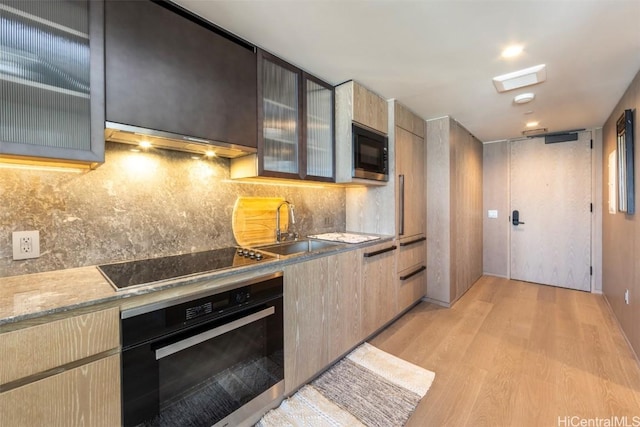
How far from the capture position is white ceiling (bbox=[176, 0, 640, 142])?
4.58ft

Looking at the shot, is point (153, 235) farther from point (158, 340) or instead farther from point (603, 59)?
point (603, 59)

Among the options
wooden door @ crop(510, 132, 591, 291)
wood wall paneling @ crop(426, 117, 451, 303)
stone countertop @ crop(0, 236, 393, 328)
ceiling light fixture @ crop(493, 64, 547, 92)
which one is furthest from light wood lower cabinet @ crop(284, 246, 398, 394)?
wooden door @ crop(510, 132, 591, 291)

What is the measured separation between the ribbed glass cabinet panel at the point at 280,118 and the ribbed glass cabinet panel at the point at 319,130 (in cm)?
16

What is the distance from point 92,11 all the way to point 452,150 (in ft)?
10.7

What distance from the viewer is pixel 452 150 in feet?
10.6

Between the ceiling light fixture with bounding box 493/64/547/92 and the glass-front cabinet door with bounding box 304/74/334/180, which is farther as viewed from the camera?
the glass-front cabinet door with bounding box 304/74/334/180

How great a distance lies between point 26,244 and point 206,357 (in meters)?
0.97

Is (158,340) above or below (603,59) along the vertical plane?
below

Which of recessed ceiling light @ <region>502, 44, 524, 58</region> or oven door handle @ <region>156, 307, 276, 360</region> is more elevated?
recessed ceiling light @ <region>502, 44, 524, 58</region>

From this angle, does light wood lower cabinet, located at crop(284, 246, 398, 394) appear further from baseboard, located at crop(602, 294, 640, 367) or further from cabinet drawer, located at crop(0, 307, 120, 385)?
baseboard, located at crop(602, 294, 640, 367)

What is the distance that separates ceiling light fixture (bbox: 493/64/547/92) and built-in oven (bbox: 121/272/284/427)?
2.30 meters

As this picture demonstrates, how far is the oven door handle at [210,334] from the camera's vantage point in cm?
113

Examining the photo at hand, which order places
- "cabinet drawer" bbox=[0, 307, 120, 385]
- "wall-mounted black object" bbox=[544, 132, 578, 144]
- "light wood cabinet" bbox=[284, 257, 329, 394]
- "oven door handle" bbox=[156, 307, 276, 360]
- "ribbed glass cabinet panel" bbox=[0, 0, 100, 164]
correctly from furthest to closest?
"wall-mounted black object" bbox=[544, 132, 578, 144] < "light wood cabinet" bbox=[284, 257, 329, 394] < "oven door handle" bbox=[156, 307, 276, 360] < "ribbed glass cabinet panel" bbox=[0, 0, 100, 164] < "cabinet drawer" bbox=[0, 307, 120, 385]

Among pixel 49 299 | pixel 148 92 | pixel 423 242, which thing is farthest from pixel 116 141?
pixel 423 242
